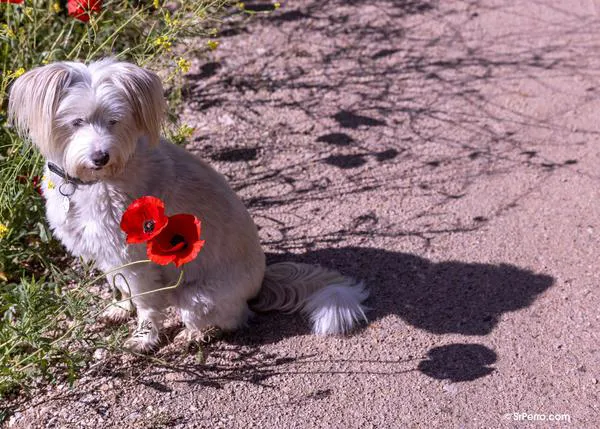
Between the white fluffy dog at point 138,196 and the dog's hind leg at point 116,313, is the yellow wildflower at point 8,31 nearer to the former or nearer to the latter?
the white fluffy dog at point 138,196

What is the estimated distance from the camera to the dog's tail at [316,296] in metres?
4.16

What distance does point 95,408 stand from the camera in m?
3.87

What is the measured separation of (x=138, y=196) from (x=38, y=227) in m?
1.08

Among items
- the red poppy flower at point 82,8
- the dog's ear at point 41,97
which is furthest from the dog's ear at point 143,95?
the red poppy flower at point 82,8

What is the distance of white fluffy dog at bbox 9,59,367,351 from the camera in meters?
3.15

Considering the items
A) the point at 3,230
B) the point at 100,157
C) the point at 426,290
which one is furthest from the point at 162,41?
the point at 426,290

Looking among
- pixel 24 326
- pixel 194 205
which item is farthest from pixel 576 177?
pixel 24 326

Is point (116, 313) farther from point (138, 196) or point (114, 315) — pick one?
point (138, 196)

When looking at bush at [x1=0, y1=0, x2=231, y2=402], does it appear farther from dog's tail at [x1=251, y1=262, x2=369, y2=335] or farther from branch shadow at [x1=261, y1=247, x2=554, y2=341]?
branch shadow at [x1=261, y1=247, x2=554, y2=341]

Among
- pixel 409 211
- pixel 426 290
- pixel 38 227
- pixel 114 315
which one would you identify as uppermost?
pixel 38 227

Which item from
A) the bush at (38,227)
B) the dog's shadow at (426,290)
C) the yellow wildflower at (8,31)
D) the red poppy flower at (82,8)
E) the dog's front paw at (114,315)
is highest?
the red poppy flower at (82,8)

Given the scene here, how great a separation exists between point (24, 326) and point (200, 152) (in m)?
2.49

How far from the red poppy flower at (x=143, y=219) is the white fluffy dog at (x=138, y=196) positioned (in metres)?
0.39

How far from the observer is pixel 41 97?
3.10m
